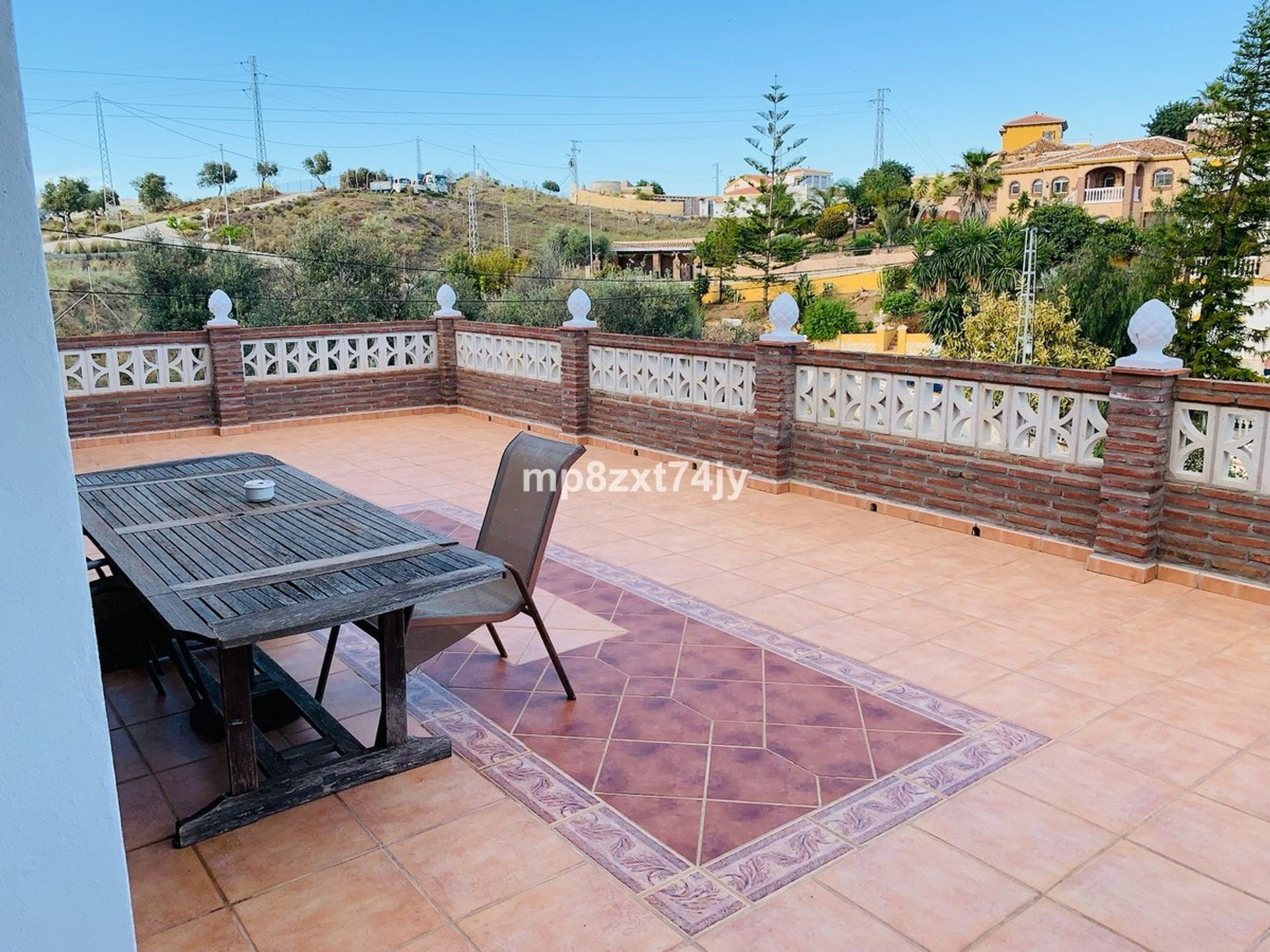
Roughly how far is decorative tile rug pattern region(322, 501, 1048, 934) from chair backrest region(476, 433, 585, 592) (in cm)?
50

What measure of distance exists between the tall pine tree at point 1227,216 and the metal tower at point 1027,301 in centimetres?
434

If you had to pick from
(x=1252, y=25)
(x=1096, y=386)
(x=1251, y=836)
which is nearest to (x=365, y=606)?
(x=1251, y=836)

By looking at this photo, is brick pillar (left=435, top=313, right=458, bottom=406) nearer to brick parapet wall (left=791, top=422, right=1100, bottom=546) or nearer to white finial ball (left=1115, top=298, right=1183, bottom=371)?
brick parapet wall (left=791, top=422, right=1100, bottom=546)

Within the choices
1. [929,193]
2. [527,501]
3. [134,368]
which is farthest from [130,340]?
[929,193]

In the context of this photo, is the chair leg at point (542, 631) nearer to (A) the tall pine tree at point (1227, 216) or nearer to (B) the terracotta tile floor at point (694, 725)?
(B) the terracotta tile floor at point (694, 725)

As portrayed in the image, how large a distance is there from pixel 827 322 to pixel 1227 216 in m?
16.4

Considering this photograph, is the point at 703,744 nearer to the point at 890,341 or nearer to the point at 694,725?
the point at 694,725

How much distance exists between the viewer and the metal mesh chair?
3.45m

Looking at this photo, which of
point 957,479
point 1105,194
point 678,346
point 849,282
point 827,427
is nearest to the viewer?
point 957,479

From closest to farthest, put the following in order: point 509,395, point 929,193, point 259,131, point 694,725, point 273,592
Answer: point 273,592, point 694,725, point 509,395, point 259,131, point 929,193

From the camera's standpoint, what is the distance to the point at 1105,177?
4981 cm

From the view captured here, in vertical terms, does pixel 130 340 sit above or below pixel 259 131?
below

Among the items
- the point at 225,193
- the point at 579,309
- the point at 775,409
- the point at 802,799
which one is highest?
the point at 225,193

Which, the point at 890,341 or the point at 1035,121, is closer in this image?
the point at 890,341
